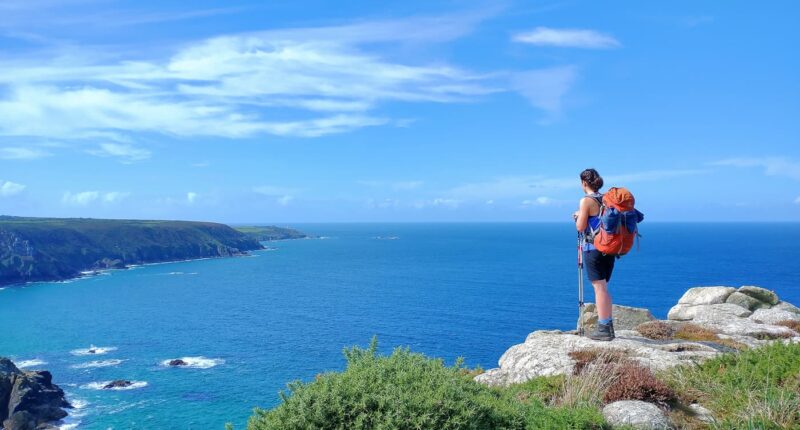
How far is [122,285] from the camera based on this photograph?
130 m

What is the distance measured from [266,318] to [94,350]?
2518 cm

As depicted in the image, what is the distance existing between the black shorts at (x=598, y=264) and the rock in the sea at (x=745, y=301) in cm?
1444

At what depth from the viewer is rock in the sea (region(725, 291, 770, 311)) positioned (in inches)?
848

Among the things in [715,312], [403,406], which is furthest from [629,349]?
[715,312]

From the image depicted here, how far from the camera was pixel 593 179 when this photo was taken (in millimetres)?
10703

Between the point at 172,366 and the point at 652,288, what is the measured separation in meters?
83.9

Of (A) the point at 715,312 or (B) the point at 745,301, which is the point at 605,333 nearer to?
(A) the point at 715,312

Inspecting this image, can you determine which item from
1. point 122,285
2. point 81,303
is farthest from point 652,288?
point 122,285

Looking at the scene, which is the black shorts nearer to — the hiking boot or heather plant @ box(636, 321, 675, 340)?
the hiking boot

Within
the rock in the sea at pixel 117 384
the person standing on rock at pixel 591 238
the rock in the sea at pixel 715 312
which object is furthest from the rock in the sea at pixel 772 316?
the rock in the sea at pixel 117 384

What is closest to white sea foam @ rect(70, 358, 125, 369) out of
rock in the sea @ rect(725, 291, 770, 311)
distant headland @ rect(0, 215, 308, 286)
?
rock in the sea @ rect(725, 291, 770, 311)

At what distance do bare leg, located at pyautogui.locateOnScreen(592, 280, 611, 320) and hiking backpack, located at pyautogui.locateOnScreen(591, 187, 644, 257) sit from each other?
89 centimetres

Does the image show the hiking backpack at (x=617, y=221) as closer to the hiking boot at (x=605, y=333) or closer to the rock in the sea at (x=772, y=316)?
the hiking boot at (x=605, y=333)

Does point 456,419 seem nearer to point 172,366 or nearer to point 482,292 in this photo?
point 172,366
